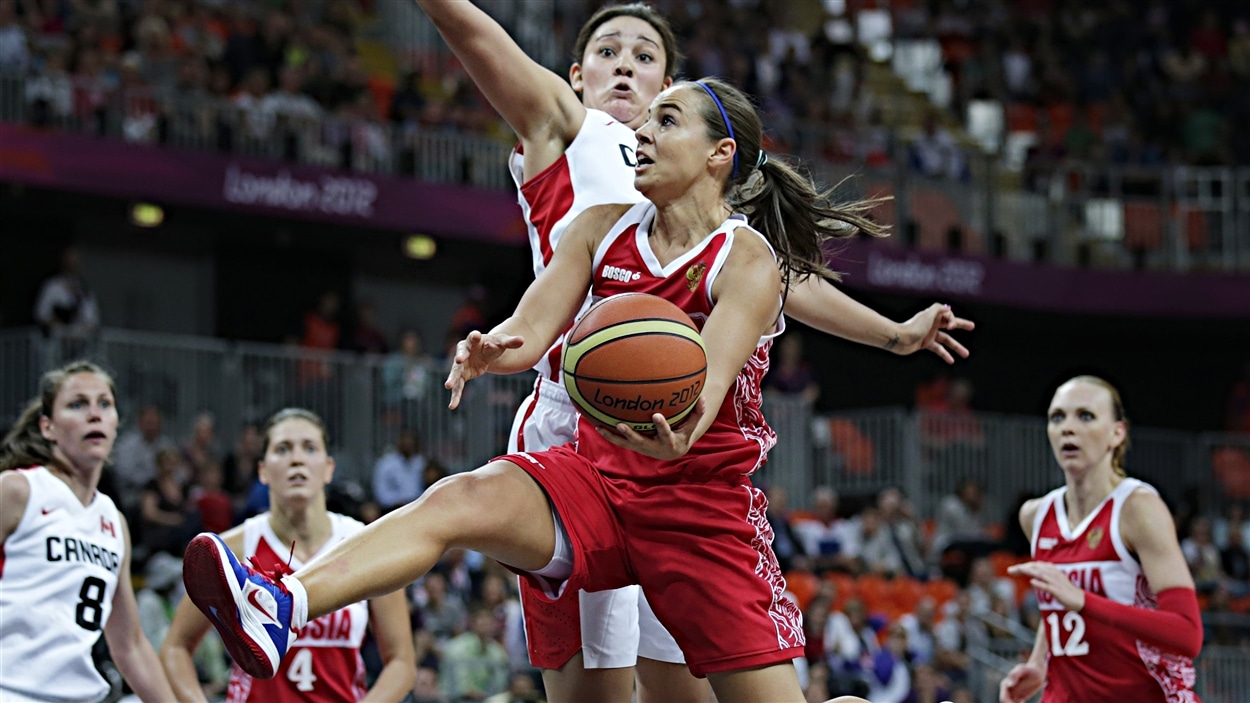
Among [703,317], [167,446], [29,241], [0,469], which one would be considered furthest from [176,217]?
[703,317]

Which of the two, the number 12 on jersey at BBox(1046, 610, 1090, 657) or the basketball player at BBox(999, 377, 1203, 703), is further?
the number 12 on jersey at BBox(1046, 610, 1090, 657)

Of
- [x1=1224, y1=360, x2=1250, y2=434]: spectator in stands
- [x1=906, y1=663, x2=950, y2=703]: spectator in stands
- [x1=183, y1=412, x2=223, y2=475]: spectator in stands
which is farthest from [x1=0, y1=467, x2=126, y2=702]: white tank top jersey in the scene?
[x1=1224, y1=360, x2=1250, y2=434]: spectator in stands

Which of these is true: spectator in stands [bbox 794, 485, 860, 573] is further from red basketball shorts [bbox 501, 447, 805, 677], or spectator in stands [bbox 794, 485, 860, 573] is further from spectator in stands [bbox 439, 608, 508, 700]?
red basketball shorts [bbox 501, 447, 805, 677]

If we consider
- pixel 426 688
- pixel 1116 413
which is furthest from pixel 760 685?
pixel 426 688

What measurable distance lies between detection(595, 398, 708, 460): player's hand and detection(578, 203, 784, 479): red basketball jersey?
238 millimetres

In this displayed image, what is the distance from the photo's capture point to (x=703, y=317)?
4895 mm

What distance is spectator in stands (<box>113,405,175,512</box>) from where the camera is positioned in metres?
13.3

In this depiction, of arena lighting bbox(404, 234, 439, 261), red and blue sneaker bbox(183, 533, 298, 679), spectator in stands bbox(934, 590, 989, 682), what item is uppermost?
arena lighting bbox(404, 234, 439, 261)

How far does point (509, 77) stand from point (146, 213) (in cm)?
1279

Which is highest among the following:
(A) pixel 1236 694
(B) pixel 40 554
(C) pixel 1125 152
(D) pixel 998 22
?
(D) pixel 998 22

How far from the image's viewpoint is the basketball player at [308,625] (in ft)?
21.9

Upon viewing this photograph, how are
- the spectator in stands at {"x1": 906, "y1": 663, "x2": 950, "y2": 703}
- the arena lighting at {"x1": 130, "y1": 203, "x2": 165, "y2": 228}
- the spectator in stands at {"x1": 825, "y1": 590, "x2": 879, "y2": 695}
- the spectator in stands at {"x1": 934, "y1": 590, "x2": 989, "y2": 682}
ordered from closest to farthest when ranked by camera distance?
1. the spectator in stands at {"x1": 825, "y1": 590, "x2": 879, "y2": 695}
2. the spectator in stands at {"x1": 906, "y1": 663, "x2": 950, "y2": 703}
3. the spectator in stands at {"x1": 934, "y1": 590, "x2": 989, "y2": 682}
4. the arena lighting at {"x1": 130, "y1": 203, "x2": 165, "y2": 228}

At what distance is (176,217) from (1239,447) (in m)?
12.8

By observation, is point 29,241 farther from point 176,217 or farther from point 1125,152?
point 1125,152
